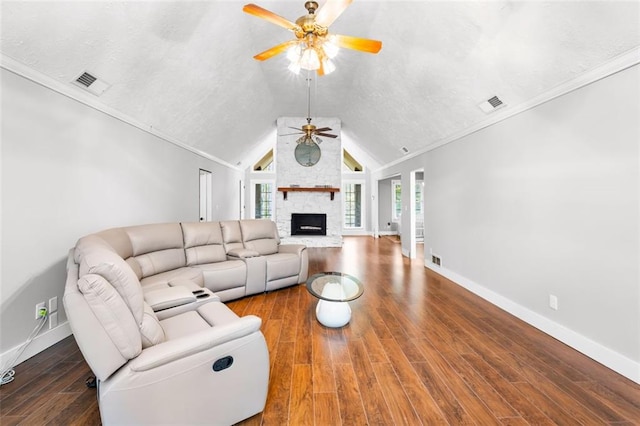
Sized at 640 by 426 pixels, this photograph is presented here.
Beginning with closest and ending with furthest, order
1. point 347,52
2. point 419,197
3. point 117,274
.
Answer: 1. point 117,274
2. point 347,52
3. point 419,197

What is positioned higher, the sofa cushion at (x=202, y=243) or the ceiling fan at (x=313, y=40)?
the ceiling fan at (x=313, y=40)

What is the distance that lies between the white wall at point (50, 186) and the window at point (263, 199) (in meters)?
6.43

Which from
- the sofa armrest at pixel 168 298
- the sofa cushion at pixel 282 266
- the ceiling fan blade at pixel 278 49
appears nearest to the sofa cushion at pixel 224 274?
the sofa cushion at pixel 282 266

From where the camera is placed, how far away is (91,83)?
253cm

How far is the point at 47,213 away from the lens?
7.39ft

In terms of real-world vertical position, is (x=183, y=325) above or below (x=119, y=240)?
below

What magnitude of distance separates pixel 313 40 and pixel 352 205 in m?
8.43

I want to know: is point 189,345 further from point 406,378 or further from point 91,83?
point 91,83

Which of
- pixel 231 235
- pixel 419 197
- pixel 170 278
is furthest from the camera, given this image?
pixel 419 197

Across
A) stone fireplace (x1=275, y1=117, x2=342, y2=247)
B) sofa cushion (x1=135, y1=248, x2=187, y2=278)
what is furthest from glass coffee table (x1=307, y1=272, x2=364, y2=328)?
stone fireplace (x1=275, y1=117, x2=342, y2=247)

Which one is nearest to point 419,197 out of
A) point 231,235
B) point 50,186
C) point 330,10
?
point 231,235

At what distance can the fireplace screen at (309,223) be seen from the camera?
7.48 m

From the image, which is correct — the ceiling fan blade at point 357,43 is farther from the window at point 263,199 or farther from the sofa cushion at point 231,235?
the window at point 263,199

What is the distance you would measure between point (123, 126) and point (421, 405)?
4319 millimetres
